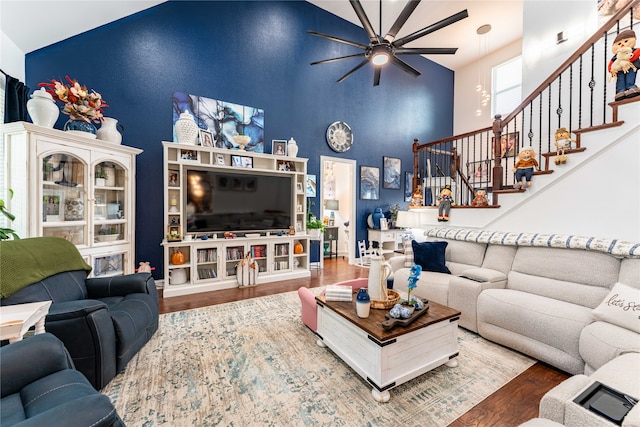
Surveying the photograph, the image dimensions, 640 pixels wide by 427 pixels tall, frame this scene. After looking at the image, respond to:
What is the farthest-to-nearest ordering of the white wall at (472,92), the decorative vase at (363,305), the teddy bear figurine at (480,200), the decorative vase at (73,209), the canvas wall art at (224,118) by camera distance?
the white wall at (472,92)
the canvas wall art at (224,118)
the teddy bear figurine at (480,200)
the decorative vase at (73,209)
the decorative vase at (363,305)

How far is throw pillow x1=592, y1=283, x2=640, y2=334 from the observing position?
1663 mm

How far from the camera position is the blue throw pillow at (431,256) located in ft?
10.6

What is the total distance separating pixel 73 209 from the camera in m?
2.94

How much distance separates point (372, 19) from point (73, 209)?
20.7 ft

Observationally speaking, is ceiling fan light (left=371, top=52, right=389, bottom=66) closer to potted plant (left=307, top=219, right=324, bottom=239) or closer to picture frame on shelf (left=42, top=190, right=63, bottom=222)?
potted plant (left=307, top=219, right=324, bottom=239)

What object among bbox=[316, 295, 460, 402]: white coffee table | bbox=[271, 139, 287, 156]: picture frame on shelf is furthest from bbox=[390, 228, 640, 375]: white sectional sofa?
bbox=[271, 139, 287, 156]: picture frame on shelf

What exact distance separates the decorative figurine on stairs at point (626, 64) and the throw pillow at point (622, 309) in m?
1.75

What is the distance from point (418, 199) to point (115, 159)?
173 inches

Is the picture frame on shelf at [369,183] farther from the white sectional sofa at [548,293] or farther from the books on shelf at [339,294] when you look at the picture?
the books on shelf at [339,294]

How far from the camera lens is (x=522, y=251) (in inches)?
111

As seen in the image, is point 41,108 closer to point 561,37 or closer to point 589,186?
point 589,186

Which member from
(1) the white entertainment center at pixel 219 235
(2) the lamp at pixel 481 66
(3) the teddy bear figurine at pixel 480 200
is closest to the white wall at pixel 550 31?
(2) the lamp at pixel 481 66

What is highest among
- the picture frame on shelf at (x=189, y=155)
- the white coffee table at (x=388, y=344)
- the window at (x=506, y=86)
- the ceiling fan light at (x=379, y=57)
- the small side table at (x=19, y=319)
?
the window at (x=506, y=86)

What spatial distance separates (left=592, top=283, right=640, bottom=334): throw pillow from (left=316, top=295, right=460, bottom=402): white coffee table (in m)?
0.95
